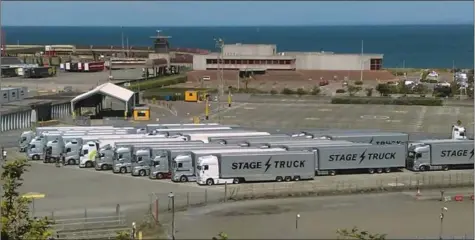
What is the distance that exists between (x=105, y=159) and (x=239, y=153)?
502cm

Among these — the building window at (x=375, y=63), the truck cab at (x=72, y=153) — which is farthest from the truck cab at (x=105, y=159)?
the building window at (x=375, y=63)

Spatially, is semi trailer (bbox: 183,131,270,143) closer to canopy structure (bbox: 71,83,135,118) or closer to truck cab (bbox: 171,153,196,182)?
truck cab (bbox: 171,153,196,182)

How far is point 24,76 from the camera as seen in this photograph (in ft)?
206

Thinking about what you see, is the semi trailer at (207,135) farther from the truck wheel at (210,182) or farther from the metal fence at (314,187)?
the metal fence at (314,187)

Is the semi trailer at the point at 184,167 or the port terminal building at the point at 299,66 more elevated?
the port terminal building at the point at 299,66

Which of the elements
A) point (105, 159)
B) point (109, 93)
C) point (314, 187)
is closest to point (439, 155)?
point (314, 187)

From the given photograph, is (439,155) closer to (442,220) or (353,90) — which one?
(442,220)

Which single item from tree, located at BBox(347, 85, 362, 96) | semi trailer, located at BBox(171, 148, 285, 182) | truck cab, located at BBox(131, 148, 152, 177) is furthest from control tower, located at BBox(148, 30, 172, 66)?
semi trailer, located at BBox(171, 148, 285, 182)

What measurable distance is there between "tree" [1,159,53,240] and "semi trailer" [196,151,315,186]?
35.8 feet

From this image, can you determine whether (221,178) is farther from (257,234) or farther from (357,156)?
(257,234)

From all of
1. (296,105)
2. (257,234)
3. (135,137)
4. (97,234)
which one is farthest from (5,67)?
(257,234)

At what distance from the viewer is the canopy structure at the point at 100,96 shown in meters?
36.9

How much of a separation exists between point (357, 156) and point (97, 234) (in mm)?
10690

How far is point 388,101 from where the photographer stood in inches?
1770
